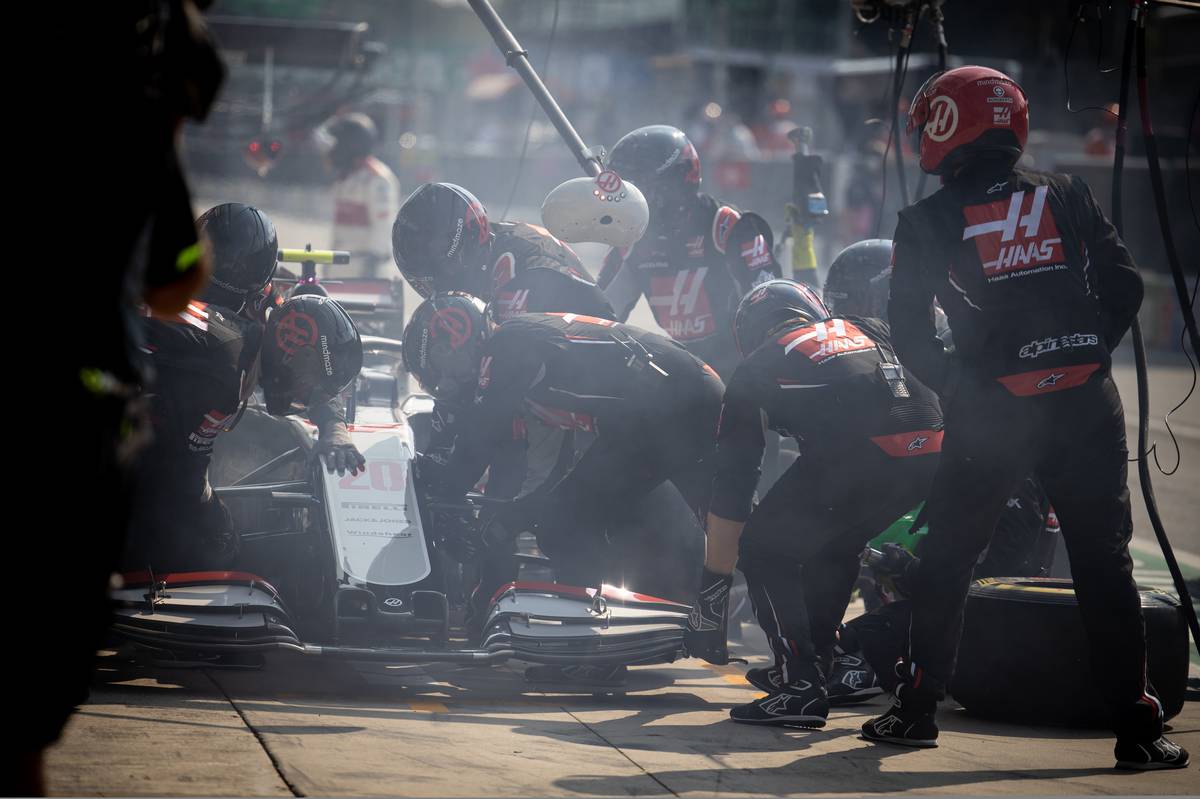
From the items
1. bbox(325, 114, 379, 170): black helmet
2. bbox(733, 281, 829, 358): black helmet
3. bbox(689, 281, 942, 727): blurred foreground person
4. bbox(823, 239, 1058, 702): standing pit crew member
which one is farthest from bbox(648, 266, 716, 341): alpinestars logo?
bbox(325, 114, 379, 170): black helmet

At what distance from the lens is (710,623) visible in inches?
203

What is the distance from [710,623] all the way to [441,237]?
2055mm

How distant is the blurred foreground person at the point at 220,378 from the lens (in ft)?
16.3

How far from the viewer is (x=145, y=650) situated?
4855 mm

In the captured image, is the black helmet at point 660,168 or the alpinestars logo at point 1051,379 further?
the black helmet at point 660,168

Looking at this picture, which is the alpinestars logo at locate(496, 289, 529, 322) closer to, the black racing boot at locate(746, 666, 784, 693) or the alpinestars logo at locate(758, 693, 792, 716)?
the black racing boot at locate(746, 666, 784, 693)

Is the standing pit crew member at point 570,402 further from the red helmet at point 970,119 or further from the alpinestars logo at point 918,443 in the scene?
the red helmet at point 970,119

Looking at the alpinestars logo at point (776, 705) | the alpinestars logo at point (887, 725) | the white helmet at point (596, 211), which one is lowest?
the alpinestars logo at point (776, 705)

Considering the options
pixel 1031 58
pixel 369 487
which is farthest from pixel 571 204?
pixel 1031 58

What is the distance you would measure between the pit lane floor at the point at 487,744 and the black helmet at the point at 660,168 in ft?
9.14

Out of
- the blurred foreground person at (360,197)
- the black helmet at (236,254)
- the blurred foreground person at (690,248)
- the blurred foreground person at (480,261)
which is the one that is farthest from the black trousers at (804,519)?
the blurred foreground person at (360,197)

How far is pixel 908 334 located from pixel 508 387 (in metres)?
1.60

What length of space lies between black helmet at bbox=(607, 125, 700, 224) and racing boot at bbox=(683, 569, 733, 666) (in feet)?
8.75

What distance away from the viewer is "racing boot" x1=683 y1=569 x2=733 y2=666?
202 inches
